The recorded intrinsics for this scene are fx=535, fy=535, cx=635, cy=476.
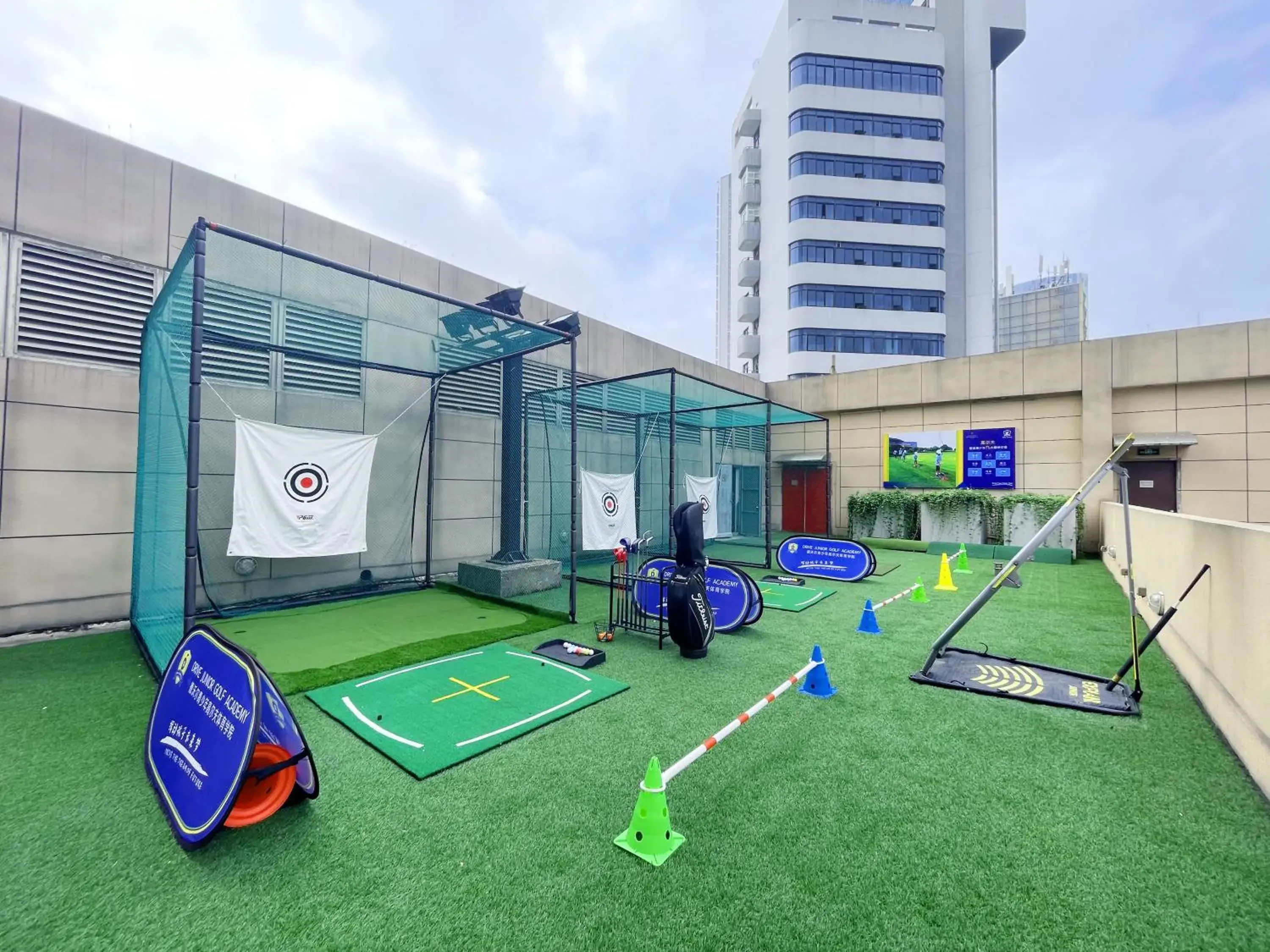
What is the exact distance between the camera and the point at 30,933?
5.88ft

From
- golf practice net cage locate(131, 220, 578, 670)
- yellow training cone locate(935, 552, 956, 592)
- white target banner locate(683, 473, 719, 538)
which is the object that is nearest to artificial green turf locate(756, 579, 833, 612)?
yellow training cone locate(935, 552, 956, 592)

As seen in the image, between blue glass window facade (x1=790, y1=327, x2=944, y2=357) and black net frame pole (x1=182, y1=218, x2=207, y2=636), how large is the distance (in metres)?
30.4

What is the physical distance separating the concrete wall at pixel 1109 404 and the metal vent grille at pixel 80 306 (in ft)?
46.2

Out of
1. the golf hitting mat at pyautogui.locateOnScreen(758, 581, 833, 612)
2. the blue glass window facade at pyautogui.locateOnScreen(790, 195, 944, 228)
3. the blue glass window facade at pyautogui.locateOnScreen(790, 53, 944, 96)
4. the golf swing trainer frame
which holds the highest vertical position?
the blue glass window facade at pyautogui.locateOnScreen(790, 53, 944, 96)

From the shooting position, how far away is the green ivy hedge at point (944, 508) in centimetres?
1154

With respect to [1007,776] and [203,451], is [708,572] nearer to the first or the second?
[1007,776]

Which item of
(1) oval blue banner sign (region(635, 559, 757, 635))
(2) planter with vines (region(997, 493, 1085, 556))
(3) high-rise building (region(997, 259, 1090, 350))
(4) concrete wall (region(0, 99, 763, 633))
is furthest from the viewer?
(3) high-rise building (region(997, 259, 1090, 350))

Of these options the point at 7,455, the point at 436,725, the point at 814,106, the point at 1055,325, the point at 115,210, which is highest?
the point at 814,106

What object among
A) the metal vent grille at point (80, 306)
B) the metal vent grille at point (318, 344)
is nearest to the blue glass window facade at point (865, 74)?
the metal vent grille at point (318, 344)

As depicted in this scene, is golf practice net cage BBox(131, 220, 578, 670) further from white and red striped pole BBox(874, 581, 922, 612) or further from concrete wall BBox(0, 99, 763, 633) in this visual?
white and red striped pole BBox(874, 581, 922, 612)

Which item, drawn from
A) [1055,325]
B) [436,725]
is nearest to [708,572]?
[436,725]

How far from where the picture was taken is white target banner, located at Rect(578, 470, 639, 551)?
27.6ft

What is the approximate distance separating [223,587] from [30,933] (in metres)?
5.07

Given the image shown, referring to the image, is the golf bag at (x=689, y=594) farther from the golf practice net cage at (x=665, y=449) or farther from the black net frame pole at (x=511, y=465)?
the black net frame pole at (x=511, y=465)
